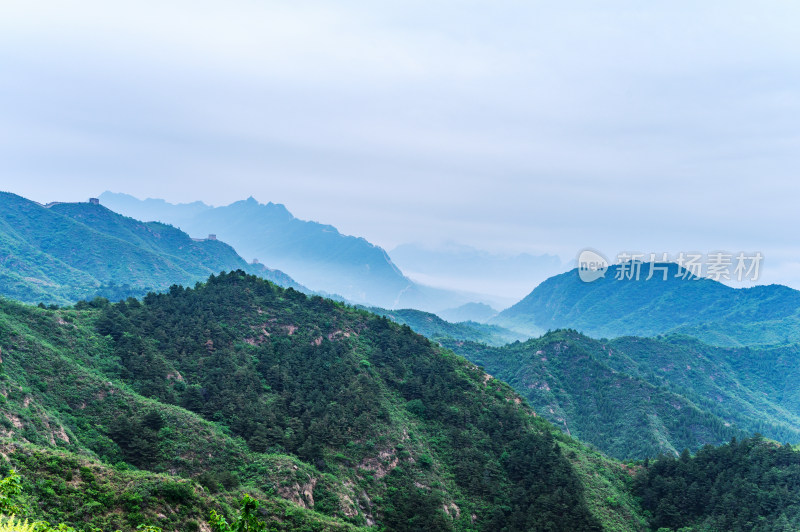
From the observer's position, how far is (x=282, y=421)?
6706 cm

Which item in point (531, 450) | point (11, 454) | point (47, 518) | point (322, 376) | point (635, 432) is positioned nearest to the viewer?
point (47, 518)

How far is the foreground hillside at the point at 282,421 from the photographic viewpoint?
160 ft

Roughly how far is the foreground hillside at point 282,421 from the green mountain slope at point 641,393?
171ft

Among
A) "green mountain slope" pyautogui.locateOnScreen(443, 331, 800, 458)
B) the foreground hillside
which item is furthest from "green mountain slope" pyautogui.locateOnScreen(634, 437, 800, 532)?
"green mountain slope" pyautogui.locateOnScreen(443, 331, 800, 458)

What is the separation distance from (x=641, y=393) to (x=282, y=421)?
111952mm

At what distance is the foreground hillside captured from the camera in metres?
48.9

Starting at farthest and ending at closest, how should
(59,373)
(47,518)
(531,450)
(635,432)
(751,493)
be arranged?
(635,432)
(531,450)
(751,493)
(59,373)
(47,518)

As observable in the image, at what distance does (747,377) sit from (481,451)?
588 ft

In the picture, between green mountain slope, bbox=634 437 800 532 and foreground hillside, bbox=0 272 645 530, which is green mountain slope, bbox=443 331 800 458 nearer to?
green mountain slope, bbox=634 437 800 532

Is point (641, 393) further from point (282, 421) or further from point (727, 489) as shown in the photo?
point (282, 421)

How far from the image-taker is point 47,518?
30.4 metres

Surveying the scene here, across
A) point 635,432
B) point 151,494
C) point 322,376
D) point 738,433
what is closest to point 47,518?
point 151,494

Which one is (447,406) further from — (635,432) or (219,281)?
(635,432)

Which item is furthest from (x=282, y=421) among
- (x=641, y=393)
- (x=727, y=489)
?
(x=641, y=393)
